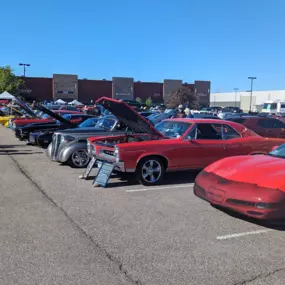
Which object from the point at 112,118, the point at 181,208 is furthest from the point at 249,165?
the point at 112,118

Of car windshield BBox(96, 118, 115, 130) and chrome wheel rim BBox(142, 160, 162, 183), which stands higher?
car windshield BBox(96, 118, 115, 130)

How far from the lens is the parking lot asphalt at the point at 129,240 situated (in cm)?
357

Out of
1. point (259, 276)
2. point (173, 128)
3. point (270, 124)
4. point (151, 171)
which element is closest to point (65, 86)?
point (270, 124)

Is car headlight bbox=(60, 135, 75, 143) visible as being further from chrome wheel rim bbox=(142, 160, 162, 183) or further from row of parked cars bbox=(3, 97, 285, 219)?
chrome wheel rim bbox=(142, 160, 162, 183)

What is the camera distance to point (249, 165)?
545 centimetres

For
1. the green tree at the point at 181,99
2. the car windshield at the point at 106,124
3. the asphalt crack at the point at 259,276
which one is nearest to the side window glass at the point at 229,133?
the car windshield at the point at 106,124

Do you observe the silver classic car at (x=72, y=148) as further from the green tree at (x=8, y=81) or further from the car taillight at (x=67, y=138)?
the green tree at (x=8, y=81)

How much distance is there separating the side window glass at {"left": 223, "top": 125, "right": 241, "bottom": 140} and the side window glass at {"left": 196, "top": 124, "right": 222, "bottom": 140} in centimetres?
13

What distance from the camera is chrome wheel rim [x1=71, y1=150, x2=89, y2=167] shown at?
976 cm

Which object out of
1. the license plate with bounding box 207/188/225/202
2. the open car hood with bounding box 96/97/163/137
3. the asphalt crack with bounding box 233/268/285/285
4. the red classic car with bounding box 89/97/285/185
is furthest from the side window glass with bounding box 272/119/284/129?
the asphalt crack with bounding box 233/268/285/285

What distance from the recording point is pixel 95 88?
69.7 metres

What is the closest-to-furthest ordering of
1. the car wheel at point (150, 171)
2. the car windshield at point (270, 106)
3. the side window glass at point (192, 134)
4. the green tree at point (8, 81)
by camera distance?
the car wheel at point (150, 171) < the side window glass at point (192, 134) < the car windshield at point (270, 106) < the green tree at point (8, 81)

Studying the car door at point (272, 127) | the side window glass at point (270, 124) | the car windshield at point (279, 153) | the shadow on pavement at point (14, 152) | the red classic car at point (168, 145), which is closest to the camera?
the car windshield at point (279, 153)

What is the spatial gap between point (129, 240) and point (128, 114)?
412 cm
